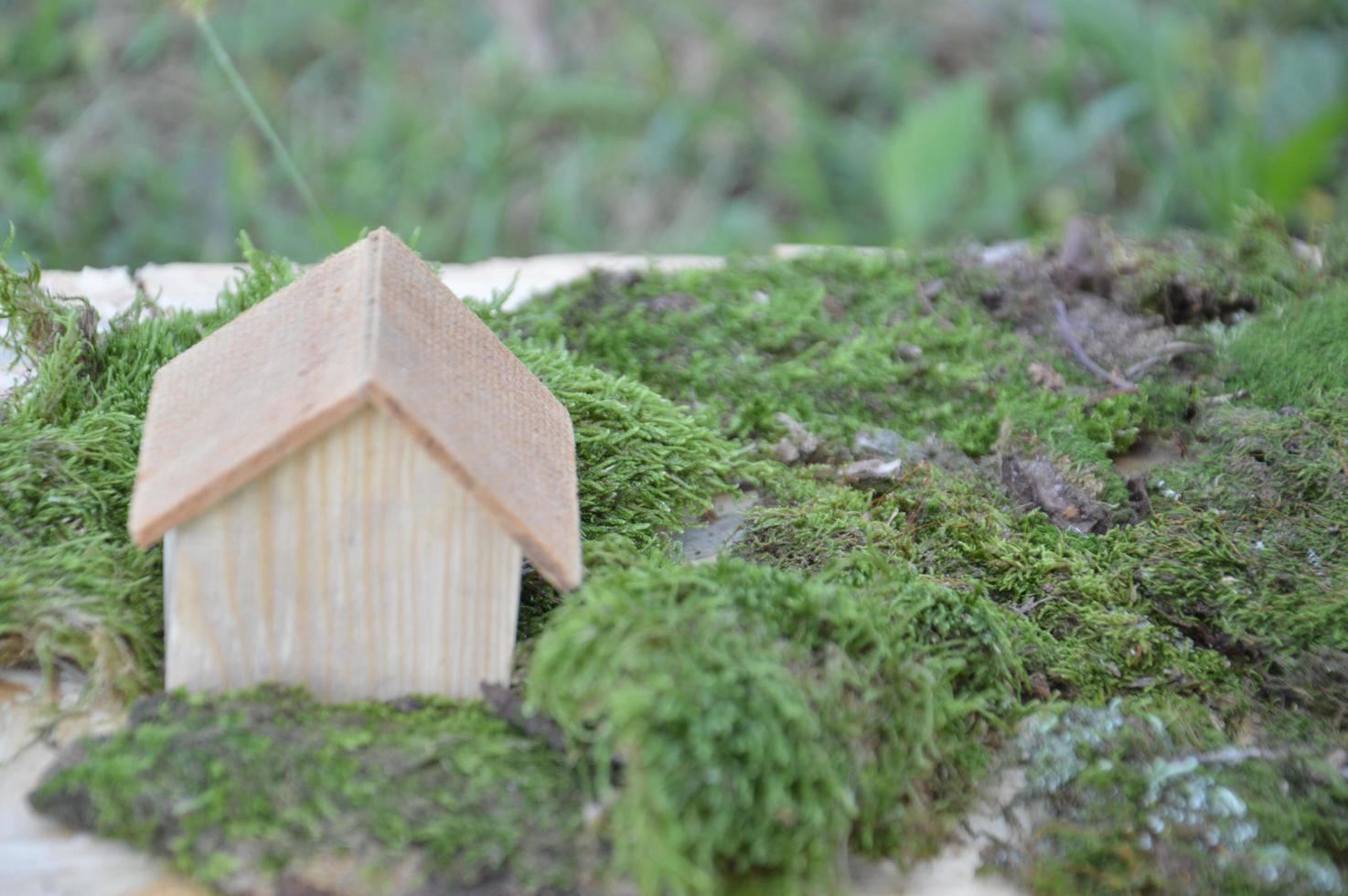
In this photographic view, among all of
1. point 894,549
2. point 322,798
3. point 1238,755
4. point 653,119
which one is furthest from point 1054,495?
point 653,119

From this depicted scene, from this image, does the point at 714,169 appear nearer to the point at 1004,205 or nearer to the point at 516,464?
the point at 1004,205

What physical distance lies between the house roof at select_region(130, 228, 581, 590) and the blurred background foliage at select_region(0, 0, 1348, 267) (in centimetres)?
339

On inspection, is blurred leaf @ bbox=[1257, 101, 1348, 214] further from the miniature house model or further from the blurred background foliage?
the miniature house model

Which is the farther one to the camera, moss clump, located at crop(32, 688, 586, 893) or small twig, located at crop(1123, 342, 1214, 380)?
small twig, located at crop(1123, 342, 1214, 380)

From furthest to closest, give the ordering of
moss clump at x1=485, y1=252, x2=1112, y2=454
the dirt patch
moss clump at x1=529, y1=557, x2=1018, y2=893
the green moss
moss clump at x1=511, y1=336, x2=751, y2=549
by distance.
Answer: moss clump at x1=485, y1=252, x2=1112, y2=454 → the green moss → the dirt patch → moss clump at x1=511, y1=336, x2=751, y2=549 → moss clump at x1=529, y1=557, x2=1018, y2=893

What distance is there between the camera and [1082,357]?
2973mm

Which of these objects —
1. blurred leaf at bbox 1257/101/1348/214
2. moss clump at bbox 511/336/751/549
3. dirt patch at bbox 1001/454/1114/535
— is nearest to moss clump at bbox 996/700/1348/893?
dirt patch at bbox 1001/454/1114/535

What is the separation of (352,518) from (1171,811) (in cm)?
130

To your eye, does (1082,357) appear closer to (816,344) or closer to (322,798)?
(816,344)

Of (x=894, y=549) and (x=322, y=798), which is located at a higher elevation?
(x=322, y=798)

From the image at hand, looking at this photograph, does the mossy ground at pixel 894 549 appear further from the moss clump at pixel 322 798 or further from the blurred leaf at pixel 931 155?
the blurred leaf at pixel 931 155

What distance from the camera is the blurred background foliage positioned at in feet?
17.9

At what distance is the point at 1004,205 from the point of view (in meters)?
5.64

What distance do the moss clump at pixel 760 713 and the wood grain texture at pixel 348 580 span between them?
0.53 ft
